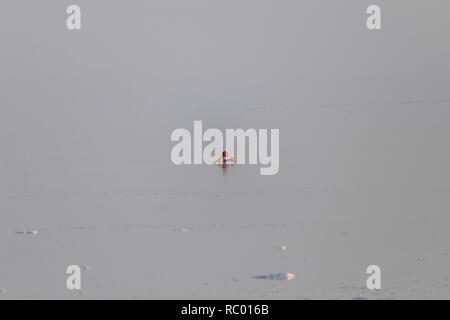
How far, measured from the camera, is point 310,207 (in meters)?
27.8

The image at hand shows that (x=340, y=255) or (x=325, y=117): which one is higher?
(x=325, y=117)

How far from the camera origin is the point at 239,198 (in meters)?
29.8

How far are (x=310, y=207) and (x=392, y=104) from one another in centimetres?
2614

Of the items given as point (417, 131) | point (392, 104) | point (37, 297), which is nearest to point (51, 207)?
point (37, 297)

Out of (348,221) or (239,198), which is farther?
(239,198)

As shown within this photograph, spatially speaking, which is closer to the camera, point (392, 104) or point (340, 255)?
point (340, 255)
